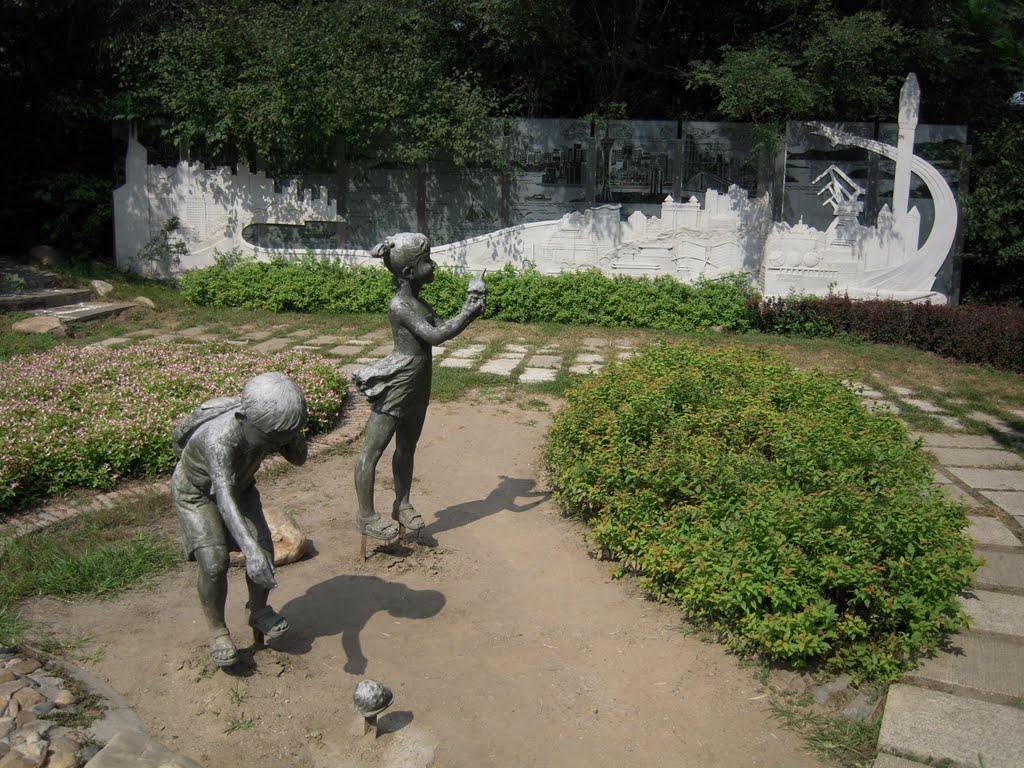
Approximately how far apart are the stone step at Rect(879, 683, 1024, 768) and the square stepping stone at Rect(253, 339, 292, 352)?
24.0 ft

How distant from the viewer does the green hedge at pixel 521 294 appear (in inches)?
427

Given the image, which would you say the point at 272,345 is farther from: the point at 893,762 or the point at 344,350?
the point at 893,762

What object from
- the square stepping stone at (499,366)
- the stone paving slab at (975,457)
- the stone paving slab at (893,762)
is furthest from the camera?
the square stepping stone at (499,366)

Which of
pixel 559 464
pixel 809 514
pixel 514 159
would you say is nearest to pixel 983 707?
pixel 809 514

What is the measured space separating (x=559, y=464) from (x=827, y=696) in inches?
89.4

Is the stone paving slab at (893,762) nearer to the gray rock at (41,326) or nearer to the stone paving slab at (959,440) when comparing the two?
the stone paving slab at (959,440)

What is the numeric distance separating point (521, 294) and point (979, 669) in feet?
27.0

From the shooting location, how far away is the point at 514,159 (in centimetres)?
1306

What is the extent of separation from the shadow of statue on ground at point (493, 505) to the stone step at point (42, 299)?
805 cm

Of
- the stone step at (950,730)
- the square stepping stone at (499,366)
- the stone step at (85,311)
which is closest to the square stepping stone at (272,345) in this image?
the square stepping stone at (499,366)

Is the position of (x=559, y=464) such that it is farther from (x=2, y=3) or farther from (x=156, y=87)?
(x=2, y=3)

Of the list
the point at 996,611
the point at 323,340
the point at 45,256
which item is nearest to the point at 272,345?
the point at 323,340

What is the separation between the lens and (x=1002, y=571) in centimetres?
418

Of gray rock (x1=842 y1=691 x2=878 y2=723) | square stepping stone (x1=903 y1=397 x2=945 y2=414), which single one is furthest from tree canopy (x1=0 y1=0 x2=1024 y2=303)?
gray rock (x1=842 y1=691 x2=878 y2=723)
